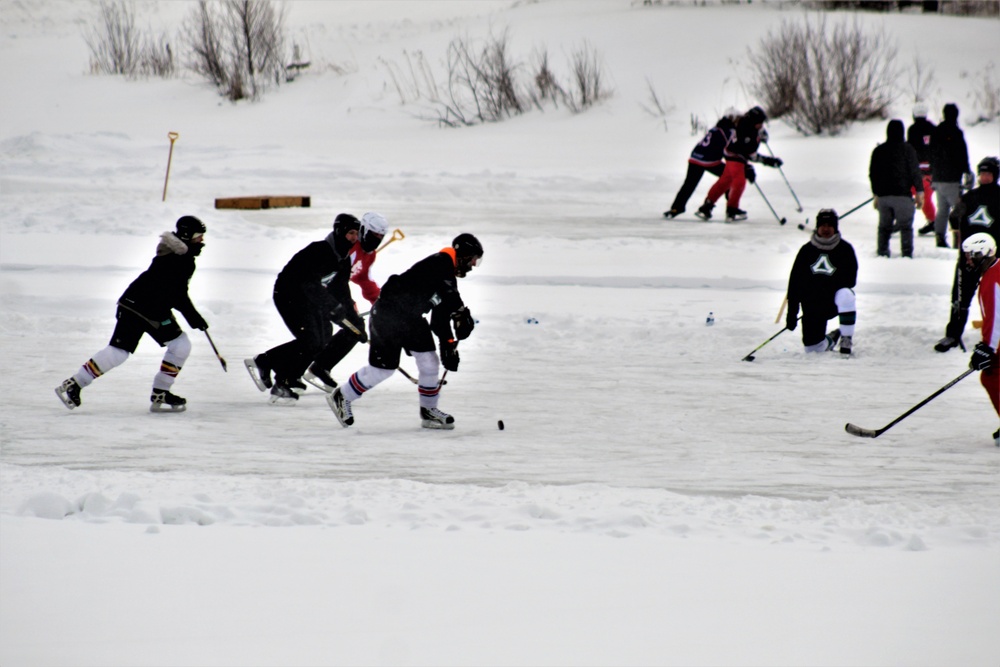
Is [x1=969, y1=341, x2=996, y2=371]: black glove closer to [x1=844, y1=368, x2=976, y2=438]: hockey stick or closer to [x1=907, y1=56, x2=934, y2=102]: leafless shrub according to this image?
[x1=844, y1=368, x2=976, y2=438]: hockey stick

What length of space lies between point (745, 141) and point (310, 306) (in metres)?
9.68

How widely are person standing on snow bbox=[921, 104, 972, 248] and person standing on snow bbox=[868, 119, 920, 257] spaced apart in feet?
3.13

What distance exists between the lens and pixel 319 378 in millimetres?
8195

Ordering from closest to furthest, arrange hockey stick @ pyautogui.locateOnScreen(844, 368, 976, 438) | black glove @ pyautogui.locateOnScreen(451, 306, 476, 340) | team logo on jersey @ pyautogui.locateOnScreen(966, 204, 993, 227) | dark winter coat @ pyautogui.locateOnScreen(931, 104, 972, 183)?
black glove @ pyautogui.locateOnScreen(451, 306, 476, 340), hockey stick @ pyautogui.locateOnScreen(844, 368, 976, 438), team logo on jersey @ pyautogui.locateOnScreen(966, 204, 993, 227), dark winter coat @ pyautogui.locateOnScreen(931, 104, 972, 183)

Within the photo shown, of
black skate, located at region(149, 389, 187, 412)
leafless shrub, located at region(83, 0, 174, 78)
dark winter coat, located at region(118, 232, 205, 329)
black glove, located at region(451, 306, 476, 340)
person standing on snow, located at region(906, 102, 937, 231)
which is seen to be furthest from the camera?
leafless shrub, located at region(83, 0, 174, 78)

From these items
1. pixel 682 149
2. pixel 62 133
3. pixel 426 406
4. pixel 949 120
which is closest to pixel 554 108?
pixel 682 149

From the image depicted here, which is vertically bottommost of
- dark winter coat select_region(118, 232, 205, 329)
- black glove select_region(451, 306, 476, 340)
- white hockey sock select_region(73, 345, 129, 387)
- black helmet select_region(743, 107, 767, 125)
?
white hockey sock select_region(73, 345, 129, 387)

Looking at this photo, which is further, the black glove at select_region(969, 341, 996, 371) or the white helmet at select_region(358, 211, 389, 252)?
the white helmet at select_region(358, 211, 389, 252)

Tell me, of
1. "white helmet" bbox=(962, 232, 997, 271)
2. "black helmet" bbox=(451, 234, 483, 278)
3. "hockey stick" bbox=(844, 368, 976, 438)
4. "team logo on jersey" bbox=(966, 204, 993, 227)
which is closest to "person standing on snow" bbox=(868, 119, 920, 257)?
"team logo on jersey" bbox=(966, 204, 993, 227)

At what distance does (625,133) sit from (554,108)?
3374 millimetres

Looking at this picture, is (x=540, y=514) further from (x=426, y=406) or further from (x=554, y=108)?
(x=554, y=108)

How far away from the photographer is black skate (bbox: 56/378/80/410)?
7.40m

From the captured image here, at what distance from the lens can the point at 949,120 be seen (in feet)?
48.4

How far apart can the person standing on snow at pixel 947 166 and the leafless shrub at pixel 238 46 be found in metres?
21.8
